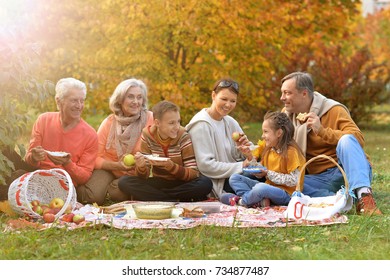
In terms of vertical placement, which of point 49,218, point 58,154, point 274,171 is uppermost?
point 58,154

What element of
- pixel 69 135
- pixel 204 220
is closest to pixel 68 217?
pixel 204 220

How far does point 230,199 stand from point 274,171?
439mm

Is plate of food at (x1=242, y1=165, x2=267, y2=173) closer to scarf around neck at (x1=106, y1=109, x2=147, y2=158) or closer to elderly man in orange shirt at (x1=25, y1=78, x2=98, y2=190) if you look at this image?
scarf around neck at (x1=106, y1=109, x2=147, y2=158)

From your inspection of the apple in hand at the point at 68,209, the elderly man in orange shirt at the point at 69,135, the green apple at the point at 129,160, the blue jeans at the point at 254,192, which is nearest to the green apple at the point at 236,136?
the blue jeans at the point at 254,192

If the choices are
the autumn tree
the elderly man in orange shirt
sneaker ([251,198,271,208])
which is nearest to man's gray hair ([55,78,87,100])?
the elderly man in orange shirt

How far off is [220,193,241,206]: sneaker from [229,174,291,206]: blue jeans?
0.14 ft

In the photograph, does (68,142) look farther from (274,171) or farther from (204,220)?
(274,171)

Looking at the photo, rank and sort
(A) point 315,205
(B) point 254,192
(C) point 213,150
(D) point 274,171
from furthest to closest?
(C) point 213,150 < (D) point 274,171 < (B) point 254,192 < (A) point 315,205

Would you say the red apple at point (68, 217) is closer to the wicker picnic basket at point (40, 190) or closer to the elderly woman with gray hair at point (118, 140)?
the wicker picnic basket at point (40, 190)

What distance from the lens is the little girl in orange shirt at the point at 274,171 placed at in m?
5.84

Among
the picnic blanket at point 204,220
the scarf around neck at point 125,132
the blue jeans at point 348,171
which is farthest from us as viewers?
the scarf around neck at point 125,132

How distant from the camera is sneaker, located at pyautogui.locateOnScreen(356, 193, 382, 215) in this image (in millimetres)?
5527

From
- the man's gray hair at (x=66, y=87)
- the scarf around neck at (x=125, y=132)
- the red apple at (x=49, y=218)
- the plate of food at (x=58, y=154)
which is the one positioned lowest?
the red apple at (x=49, y=218)

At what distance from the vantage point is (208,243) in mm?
4641
